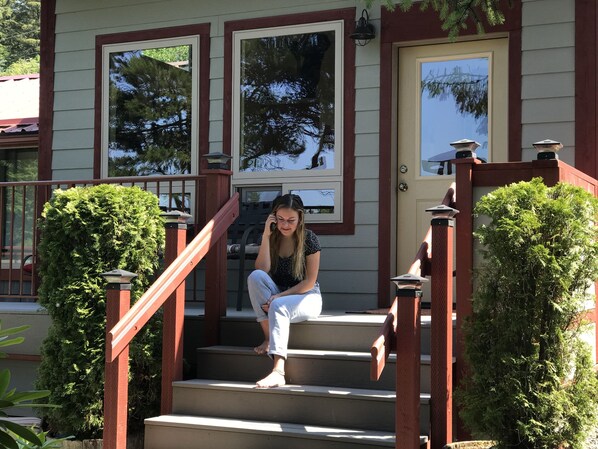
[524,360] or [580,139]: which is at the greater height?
[580,139]

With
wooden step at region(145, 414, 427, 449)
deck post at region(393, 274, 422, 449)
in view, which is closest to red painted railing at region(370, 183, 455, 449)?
deck post at region(393, 274, 422, 449)

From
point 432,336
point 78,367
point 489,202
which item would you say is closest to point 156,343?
point 78,367

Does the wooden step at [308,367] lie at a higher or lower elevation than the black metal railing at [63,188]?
lower

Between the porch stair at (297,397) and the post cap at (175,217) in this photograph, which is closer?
the porch stair at (297,397)

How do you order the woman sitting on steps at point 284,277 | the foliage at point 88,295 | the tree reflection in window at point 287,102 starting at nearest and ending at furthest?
the woman sitting on steps at point 284,277, the foliage at point 88,295, the tree reflection in window at point 287,102

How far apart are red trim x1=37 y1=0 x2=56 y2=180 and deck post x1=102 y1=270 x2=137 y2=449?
3.51m

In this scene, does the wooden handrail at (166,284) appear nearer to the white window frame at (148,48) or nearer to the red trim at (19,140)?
the white window frame at (148,48)

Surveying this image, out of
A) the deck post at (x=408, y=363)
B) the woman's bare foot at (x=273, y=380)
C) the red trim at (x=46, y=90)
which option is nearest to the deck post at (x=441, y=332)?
the deck post at (x=408, y=363)

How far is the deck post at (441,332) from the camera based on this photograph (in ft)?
15.6

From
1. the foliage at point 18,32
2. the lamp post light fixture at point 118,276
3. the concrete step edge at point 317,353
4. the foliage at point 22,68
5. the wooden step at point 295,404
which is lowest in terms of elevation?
the wooden step at point 295,404

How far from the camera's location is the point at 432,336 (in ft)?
15.8

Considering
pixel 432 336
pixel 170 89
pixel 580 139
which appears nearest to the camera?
pixel 432 336

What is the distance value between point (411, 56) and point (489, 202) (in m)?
2.78

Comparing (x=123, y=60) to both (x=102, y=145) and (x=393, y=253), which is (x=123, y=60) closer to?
(x=102, y=145)
